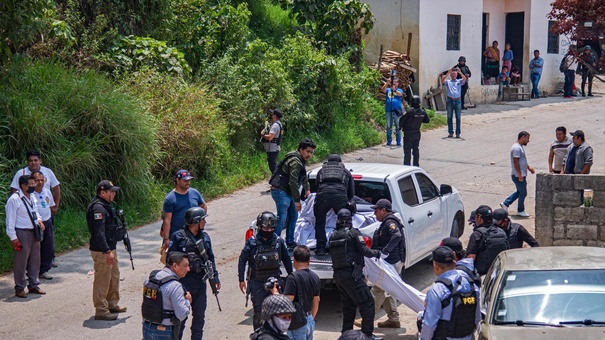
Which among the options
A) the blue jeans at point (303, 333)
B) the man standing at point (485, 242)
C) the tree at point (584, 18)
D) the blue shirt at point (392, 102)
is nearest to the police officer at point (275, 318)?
the blue jeans at point (303, 333)

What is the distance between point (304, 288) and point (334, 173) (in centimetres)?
270

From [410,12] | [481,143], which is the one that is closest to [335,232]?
[481,143]

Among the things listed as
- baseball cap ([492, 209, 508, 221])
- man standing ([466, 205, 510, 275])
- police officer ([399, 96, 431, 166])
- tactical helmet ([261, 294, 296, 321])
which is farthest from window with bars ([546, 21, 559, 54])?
tactical helmet ([261, 294, 296, 321])

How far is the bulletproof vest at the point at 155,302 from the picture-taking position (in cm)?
689

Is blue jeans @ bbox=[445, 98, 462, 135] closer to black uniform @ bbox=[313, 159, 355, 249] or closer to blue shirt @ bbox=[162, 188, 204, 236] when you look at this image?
black uniform @ bbox=[313, 159, 355, 249]

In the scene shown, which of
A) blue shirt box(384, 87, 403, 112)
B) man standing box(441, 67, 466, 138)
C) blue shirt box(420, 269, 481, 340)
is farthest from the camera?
man standing box(441, 67, 466, 138)

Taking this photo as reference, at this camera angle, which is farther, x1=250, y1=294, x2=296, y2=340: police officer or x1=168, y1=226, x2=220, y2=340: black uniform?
x1=168, y1=226, x2=220, y2=340: black uniform

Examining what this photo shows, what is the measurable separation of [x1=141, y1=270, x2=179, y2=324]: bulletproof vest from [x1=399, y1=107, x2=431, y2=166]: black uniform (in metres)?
11.1

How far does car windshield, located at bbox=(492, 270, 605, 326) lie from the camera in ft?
22.6

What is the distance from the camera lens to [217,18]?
19.9 meters

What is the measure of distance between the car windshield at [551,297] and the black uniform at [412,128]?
393 inches

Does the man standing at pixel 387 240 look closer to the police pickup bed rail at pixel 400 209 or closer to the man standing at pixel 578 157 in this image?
the police pickup bed rail at pixel 400 209

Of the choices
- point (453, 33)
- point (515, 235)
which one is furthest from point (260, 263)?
point (453, 33)

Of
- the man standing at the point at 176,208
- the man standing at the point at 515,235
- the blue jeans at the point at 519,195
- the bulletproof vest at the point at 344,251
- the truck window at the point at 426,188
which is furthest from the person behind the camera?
the blue jeans at the point at 519,195
